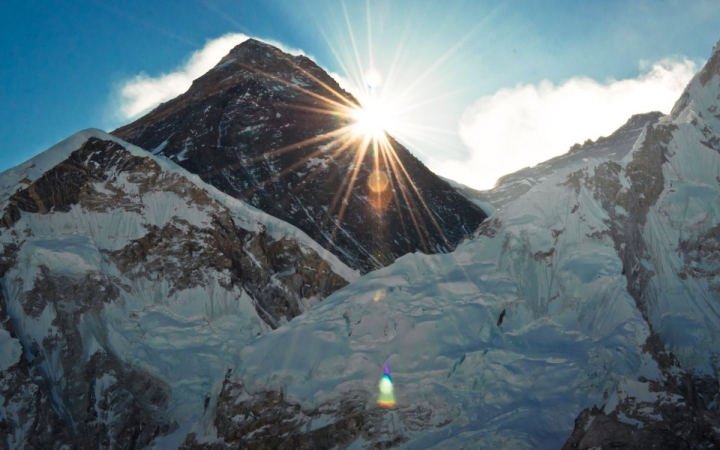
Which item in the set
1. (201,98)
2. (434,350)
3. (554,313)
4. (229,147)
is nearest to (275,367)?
(434,350)

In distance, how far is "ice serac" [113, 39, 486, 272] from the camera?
8112 cm

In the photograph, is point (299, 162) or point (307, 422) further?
point (299, 162)

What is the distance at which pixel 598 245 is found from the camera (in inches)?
1198

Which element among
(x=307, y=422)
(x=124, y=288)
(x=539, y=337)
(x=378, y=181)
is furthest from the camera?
(x=378, y=181)

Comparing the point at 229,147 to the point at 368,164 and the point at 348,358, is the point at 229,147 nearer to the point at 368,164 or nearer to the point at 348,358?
the point at 368,164

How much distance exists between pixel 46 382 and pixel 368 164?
6513cm

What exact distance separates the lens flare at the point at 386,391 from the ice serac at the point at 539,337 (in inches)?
12.8

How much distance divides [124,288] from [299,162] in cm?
4732

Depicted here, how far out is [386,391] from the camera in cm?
2506

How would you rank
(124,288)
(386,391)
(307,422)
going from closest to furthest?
(307,422) → (386,391) → (124,288)

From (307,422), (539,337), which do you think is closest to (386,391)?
(307,422)

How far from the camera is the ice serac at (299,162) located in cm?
8112

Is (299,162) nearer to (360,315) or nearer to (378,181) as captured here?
(378,181)

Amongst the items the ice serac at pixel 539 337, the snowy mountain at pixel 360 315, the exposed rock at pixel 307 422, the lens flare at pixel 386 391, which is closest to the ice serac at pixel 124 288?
the snowy mountain at pixel 360 315
